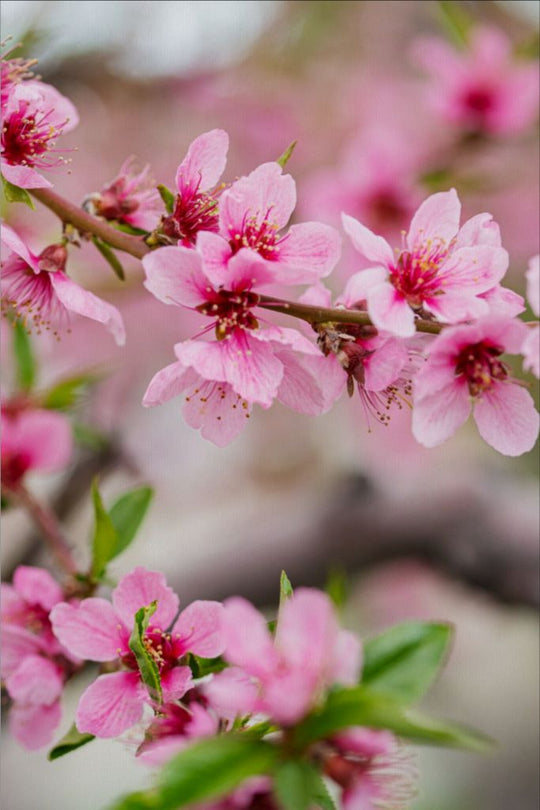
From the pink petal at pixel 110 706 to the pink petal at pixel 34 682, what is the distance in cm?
7

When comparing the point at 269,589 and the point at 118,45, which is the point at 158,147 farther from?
the point at 269,589

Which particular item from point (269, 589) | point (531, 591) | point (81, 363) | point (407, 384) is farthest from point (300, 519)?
point (407, 384)

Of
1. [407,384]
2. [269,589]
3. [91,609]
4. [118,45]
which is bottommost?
[269,589]

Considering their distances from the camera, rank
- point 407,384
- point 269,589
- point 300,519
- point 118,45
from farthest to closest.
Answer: point 118,45 → point 300,519 → point 269,589 → point 407,384

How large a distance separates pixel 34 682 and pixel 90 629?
7cm

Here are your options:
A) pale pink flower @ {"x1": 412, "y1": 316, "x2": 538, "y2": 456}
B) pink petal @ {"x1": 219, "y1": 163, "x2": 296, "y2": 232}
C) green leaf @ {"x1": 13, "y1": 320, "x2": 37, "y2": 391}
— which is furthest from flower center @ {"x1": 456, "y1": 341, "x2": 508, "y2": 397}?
green leaf @ {"x1": 13, "y1": 320, "x2": 37, "y2": 391}

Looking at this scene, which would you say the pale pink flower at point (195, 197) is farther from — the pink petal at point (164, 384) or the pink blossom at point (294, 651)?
the pink blossom at point (294, 651)

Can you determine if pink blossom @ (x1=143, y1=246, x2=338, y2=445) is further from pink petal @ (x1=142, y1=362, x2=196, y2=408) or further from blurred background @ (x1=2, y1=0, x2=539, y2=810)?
blurred background @ (x1=2, y1=0, x2=539, y2=810)

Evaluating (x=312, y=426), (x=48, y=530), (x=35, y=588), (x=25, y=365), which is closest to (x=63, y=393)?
(x=25, y=365)

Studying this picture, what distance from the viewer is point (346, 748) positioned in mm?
304

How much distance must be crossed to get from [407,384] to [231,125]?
112 cm

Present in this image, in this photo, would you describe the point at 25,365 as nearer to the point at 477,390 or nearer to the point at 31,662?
the point at 31,662

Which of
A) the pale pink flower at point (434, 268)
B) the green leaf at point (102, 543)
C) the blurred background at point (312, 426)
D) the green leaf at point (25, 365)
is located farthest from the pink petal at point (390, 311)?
the green leaf at point (25, 365)

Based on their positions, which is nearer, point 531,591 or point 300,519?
point 531,591
